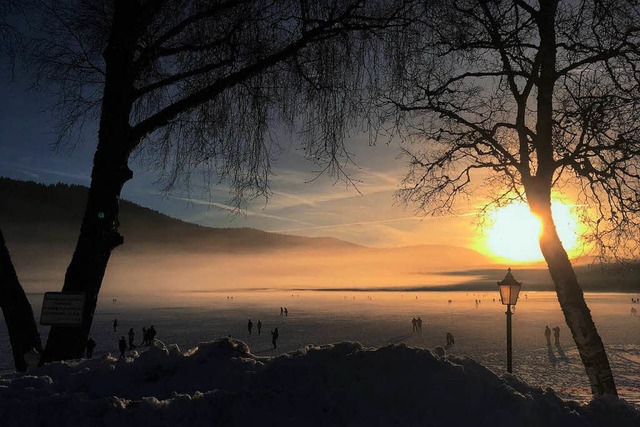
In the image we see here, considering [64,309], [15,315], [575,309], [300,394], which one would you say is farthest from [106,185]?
[575,309]

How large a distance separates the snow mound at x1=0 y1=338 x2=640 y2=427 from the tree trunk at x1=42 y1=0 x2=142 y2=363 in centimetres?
192

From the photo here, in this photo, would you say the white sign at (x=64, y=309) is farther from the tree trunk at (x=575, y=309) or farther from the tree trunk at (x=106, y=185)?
the tree trunk at (x=575, y=309)

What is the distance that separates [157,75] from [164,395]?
4751mm

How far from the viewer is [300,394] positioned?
3.41 meters

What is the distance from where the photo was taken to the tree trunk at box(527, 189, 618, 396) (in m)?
8.25

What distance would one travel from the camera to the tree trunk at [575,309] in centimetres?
825

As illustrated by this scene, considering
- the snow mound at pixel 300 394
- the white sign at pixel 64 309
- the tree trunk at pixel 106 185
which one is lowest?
the snow mound at pixel 300 394

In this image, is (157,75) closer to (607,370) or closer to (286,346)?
(607,370)

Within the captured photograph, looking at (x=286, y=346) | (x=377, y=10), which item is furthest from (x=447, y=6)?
(x=286, y=346)

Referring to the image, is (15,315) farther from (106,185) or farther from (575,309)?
(575,309)

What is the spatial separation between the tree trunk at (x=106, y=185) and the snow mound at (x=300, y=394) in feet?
6.31

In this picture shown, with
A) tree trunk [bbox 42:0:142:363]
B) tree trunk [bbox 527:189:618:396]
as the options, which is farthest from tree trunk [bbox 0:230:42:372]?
tree trunk [bbox 527:189:618:396]

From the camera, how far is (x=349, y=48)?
6238 mm

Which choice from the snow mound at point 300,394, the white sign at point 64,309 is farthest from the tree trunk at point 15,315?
the snow mound at point 300,394
